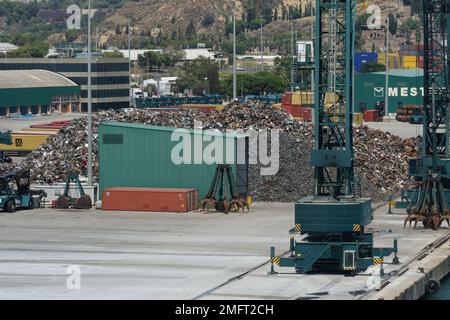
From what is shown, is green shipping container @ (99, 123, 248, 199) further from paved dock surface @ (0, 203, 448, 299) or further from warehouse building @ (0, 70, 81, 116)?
warehouse building @ (0, 70, 81, 116)

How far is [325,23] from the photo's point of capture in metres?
58.8

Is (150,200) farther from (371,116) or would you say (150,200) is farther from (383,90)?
(383,90)

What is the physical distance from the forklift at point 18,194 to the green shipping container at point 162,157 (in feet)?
13.4

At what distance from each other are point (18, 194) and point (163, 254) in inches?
814

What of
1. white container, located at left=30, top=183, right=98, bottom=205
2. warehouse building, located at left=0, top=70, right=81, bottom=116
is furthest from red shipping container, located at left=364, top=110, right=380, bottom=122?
white container, located at left=30, top=183, right=98, bottom=205

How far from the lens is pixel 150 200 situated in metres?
78.9

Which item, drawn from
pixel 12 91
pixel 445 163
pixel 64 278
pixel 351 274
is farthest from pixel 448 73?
pixel 12 91

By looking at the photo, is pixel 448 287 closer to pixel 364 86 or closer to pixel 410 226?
pixel 410 226

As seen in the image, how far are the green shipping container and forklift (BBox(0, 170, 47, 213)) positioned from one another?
4097 millimetres

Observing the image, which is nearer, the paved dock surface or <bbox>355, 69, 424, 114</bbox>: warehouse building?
the paved dock surface

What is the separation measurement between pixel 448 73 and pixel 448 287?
2334 cm

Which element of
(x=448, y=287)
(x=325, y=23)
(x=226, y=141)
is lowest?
(x=448, y=287)

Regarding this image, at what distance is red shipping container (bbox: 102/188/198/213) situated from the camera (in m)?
78.5

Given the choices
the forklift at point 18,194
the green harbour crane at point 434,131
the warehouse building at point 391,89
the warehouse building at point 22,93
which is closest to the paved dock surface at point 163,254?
the forklift at point 18,194
